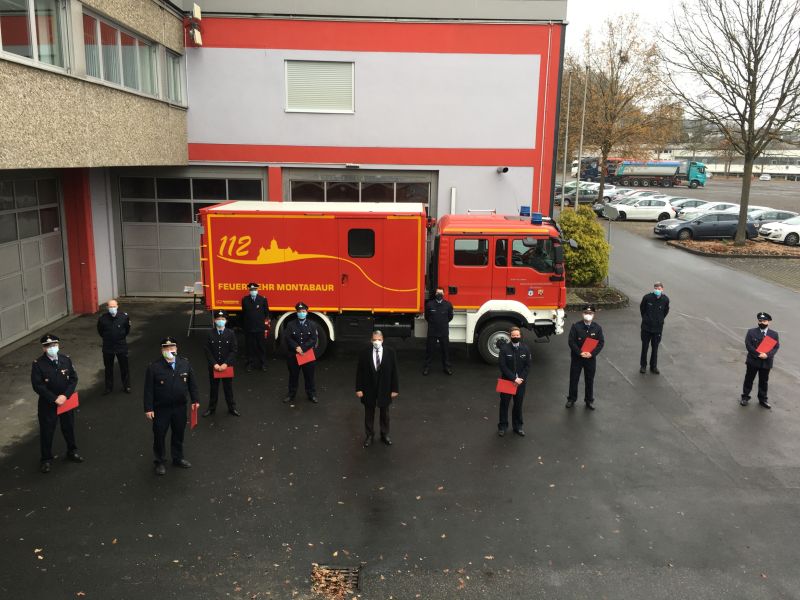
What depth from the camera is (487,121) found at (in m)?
17.6

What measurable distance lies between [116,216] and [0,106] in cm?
889

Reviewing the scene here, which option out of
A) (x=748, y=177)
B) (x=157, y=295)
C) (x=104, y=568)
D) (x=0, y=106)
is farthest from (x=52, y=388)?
(x=748, y=177)

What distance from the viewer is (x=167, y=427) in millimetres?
8367

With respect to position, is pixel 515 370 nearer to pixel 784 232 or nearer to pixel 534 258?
pixel 534 258

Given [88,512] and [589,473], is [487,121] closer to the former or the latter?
[589,473]

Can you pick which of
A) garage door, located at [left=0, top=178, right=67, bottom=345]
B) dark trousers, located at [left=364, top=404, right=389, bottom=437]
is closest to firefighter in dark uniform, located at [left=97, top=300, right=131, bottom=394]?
garage door, located at [left=0, top=178, right=67, bottom=345]

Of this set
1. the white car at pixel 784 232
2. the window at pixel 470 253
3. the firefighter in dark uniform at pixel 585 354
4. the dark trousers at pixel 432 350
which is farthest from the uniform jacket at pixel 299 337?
the white car at pixel 784 232

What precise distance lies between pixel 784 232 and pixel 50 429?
30777 mm

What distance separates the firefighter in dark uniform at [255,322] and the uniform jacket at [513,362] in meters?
4.86

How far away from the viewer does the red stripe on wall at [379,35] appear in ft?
56.3

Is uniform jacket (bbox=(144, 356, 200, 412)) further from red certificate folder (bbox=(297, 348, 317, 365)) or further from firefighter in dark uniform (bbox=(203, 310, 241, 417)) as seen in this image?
red certificate folder (bbox=(297, 348, 317, 365))

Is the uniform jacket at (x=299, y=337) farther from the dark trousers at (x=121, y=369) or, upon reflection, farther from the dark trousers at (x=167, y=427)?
the dark trousers at (x=121, y=369)

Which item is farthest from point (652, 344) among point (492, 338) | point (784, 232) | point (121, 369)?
point (784, 232)

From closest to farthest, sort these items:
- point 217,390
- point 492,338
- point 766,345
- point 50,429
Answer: point 50,429
point 217,390
point 766,345
point 492,338
